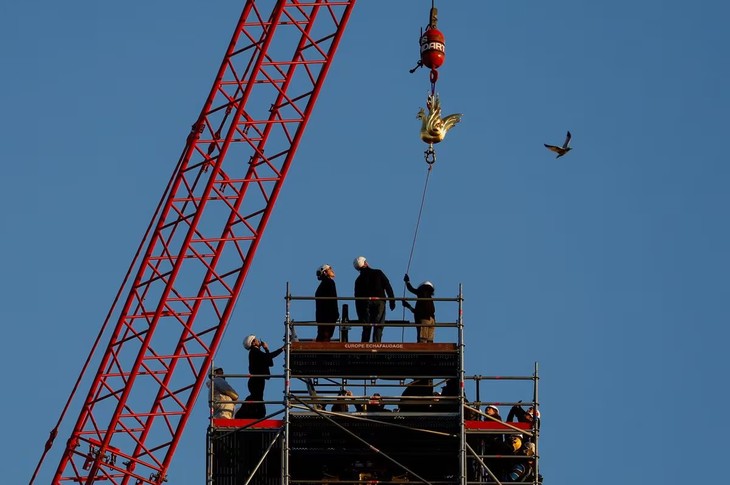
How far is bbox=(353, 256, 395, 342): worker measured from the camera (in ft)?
283

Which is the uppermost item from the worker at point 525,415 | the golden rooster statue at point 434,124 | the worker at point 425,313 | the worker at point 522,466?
the golden rooster statue at point 434,124

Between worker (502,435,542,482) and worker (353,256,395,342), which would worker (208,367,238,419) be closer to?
worker (353,256,395,342)

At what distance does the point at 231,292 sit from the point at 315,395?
27288 millimetres

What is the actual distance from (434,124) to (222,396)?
1480 cm

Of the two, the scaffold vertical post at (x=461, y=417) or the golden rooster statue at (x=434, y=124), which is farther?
the golden rooster statue at (x=434, y=124)

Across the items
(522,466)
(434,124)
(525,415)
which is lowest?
(522,466)

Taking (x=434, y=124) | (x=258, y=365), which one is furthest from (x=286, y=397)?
(x=434, y=124)

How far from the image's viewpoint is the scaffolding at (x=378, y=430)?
279 ft

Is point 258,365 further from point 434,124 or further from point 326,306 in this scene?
point 434,124

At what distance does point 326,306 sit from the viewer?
87188 millimetres

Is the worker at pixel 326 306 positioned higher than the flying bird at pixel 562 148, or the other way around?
the flying bird at pixel 562 148

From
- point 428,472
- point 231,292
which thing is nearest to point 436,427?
point 428,472

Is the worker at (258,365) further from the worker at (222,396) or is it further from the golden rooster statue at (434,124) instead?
the golden rooster statue at (434,124)

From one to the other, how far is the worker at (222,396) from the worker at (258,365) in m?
0.62
